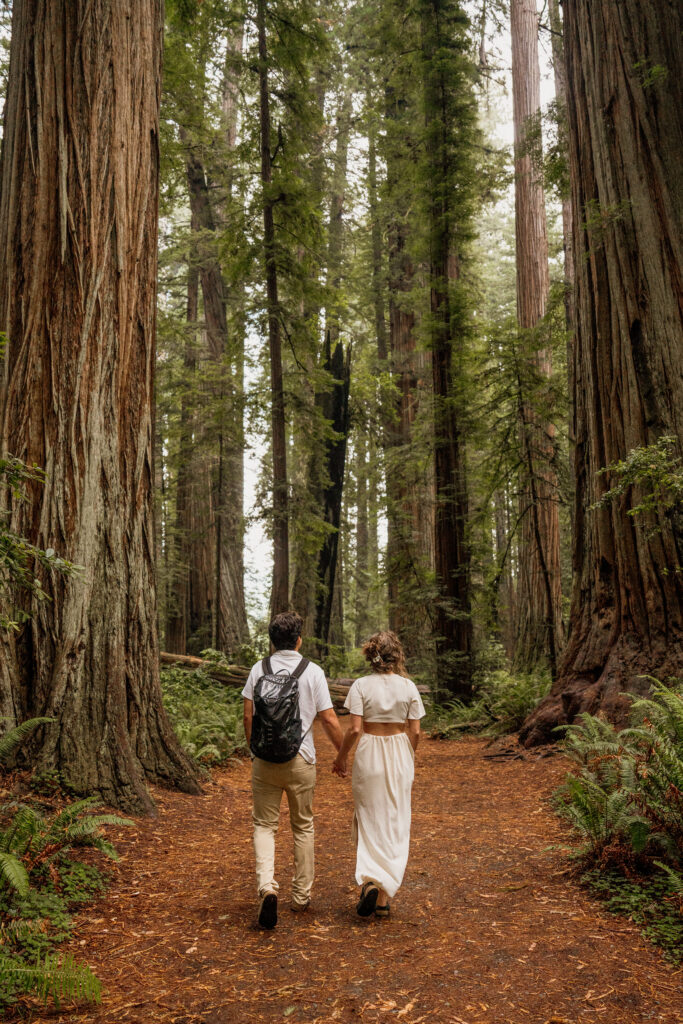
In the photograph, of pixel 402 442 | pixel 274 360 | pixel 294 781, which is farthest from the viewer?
pixel 402 442

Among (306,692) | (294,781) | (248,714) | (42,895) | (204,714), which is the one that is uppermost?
(306,692)

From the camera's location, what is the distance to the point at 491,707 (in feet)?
35.3

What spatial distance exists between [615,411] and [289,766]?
17.0 feet

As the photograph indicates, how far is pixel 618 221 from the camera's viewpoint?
740cm

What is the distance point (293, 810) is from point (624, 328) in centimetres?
572

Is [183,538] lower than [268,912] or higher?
higher

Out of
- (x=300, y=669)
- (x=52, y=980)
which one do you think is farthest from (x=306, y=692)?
(x=52, y=980)

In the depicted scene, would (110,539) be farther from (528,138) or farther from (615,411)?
(528,138)

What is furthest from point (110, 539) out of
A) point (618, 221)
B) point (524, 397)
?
point (524, 397)

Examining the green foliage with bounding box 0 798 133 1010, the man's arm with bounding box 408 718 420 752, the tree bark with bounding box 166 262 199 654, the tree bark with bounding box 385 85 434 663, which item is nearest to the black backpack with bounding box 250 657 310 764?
the man's arm with bounding box 408 718 420 752

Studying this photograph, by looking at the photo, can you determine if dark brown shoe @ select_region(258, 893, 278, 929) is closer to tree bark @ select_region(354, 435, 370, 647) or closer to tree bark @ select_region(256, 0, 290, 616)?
tree bark @ select_region(256, 0, 290, 616)

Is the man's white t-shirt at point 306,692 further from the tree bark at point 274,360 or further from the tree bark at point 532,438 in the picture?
the tree bark at point 274,360

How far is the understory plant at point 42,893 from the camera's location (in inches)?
113

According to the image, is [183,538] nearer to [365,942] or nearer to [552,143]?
[552,143]
